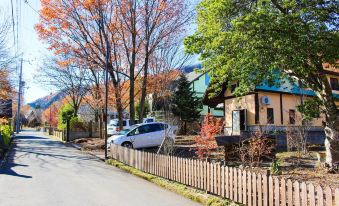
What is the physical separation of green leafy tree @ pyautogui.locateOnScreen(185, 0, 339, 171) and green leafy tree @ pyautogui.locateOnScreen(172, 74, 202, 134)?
20.7 meters

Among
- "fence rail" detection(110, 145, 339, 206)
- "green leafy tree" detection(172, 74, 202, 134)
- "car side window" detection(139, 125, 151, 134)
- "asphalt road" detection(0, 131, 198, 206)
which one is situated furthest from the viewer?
"green leafy tree" detection(172, 74, 202, 134)

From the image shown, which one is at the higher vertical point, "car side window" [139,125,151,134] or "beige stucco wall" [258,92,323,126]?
"beige stucco wall" [258,92,323,126]

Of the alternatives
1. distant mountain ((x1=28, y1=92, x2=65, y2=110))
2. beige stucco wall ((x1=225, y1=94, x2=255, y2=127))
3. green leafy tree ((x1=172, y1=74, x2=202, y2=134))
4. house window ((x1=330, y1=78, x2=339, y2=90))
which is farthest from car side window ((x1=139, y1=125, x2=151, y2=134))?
distant mountain ((x1=28, y1=92, x2=65, y2=110))

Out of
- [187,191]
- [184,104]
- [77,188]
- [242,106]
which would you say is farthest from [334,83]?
[77,188]

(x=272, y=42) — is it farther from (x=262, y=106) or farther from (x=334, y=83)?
(x=334, y=83)

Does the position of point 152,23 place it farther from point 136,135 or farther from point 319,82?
point 319,82

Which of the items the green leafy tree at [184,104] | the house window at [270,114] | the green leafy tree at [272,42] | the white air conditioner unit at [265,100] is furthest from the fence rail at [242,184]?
the green leafy tree at [184,104]

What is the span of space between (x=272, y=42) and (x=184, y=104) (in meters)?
24.1

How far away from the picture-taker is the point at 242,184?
8094 millimetres

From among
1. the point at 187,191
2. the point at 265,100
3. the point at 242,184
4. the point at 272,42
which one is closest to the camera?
the point at 242,184

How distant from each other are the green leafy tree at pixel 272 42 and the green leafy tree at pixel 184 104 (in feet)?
67.9

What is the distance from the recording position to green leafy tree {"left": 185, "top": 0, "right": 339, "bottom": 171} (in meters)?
10.1

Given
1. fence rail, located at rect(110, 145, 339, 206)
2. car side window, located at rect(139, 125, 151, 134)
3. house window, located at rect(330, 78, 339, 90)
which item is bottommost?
fence rail, located at rect(110, 145, 339, 206)

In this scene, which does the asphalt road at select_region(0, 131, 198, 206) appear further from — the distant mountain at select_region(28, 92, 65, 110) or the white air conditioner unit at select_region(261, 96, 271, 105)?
the distant mountain at select_region(28, 92, 65, 110)
